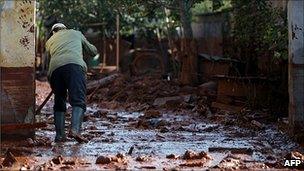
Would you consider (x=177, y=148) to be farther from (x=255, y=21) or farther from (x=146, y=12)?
(x=146, y=12)

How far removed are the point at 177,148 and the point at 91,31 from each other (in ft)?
63.1

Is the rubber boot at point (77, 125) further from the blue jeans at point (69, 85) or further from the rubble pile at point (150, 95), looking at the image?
the rubble pile at point (150, 95)

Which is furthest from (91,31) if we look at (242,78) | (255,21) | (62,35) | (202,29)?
(62,35)

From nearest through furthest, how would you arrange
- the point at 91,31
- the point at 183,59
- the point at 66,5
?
1. the point at 183,59
2. the point at 66,5
3. the point at 91,31

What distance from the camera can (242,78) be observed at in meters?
10.8

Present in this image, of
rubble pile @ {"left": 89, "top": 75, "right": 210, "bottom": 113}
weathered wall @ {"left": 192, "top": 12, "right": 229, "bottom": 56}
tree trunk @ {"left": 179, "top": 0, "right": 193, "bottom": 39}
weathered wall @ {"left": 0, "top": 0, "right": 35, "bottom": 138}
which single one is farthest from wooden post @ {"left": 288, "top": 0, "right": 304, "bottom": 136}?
weathered wall @ {"left": 192, "top": 12, "right": 229, "bottom": 56}

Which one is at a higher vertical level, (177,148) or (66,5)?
(66,5)

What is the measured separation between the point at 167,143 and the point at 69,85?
1.55 meters

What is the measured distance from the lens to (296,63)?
714cm

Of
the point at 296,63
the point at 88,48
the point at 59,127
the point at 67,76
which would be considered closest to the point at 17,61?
the point at 67,76

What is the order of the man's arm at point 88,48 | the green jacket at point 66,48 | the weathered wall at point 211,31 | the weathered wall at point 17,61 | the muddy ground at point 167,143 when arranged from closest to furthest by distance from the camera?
the muddy ground at point 167,143 < the weathered wall at point 17,61 < the green jacket at point 66,48 < the man's arm at point 88,48 < the weathered wall at point 211,31

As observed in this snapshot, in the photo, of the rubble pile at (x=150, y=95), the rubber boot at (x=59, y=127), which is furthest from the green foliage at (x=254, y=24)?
the rubber boot at (x=59, y=127)

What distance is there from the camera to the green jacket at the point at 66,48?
7.45m

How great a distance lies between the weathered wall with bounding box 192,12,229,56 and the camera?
19094mm
